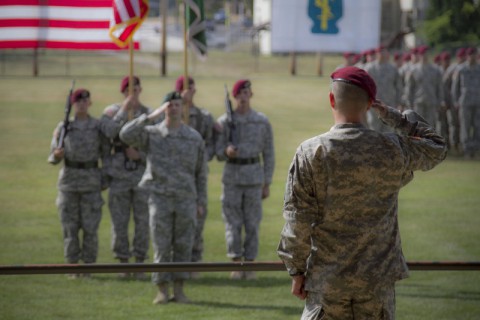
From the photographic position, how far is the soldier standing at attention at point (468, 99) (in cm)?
2078

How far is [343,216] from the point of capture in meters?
5.00

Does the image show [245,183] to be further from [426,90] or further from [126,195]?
[426,90]

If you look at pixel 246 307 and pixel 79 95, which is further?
pixel 79 95

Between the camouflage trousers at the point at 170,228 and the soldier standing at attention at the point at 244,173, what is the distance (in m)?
1.48

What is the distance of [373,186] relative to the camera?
16.4 feet

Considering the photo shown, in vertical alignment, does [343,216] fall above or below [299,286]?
above

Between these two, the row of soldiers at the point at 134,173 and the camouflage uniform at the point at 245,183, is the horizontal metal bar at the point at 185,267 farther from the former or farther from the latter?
the camouflage uniform at the point at 245,183

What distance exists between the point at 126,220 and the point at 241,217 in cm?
129

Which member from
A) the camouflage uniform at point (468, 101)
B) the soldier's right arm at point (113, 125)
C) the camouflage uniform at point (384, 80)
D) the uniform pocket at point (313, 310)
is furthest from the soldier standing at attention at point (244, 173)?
the camouflage uniform at point (468, 101)

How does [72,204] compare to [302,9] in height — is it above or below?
below

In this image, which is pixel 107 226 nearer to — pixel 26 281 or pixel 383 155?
pixel 26 281

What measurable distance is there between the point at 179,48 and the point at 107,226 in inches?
1790

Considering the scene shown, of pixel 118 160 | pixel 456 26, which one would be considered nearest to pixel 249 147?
pixel 118 160

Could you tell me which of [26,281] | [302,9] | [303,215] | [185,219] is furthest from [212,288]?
[302,9]
